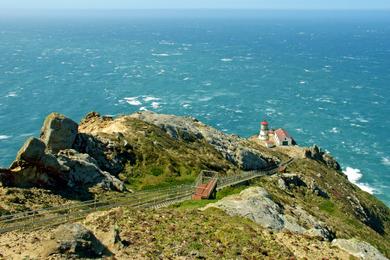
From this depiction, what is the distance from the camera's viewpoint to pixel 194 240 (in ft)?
95.2

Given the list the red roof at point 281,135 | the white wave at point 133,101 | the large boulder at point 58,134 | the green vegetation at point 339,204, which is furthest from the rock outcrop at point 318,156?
the white wave at point 133,101

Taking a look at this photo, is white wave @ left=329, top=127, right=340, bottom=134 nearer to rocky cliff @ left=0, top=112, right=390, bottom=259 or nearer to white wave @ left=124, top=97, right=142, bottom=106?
white wave @ left=124, top=97, right=142, bottom=106

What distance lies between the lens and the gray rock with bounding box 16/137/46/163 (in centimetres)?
3525

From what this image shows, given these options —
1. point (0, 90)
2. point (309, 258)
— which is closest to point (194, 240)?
point (309, 258)

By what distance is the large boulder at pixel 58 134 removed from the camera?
143ft

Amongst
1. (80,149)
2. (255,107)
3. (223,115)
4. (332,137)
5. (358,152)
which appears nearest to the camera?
(80,149)

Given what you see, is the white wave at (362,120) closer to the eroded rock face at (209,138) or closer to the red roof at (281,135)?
the red roof at (281,135)

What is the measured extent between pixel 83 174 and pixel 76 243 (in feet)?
54.1

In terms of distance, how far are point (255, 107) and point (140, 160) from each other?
355 feet

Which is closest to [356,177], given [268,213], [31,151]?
[268,213]

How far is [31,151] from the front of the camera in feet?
116

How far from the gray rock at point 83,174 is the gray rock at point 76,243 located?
14.0 m

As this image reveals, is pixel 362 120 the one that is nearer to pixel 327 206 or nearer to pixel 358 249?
pixel 327 206

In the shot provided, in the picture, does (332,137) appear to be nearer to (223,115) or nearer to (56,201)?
(223,115)
